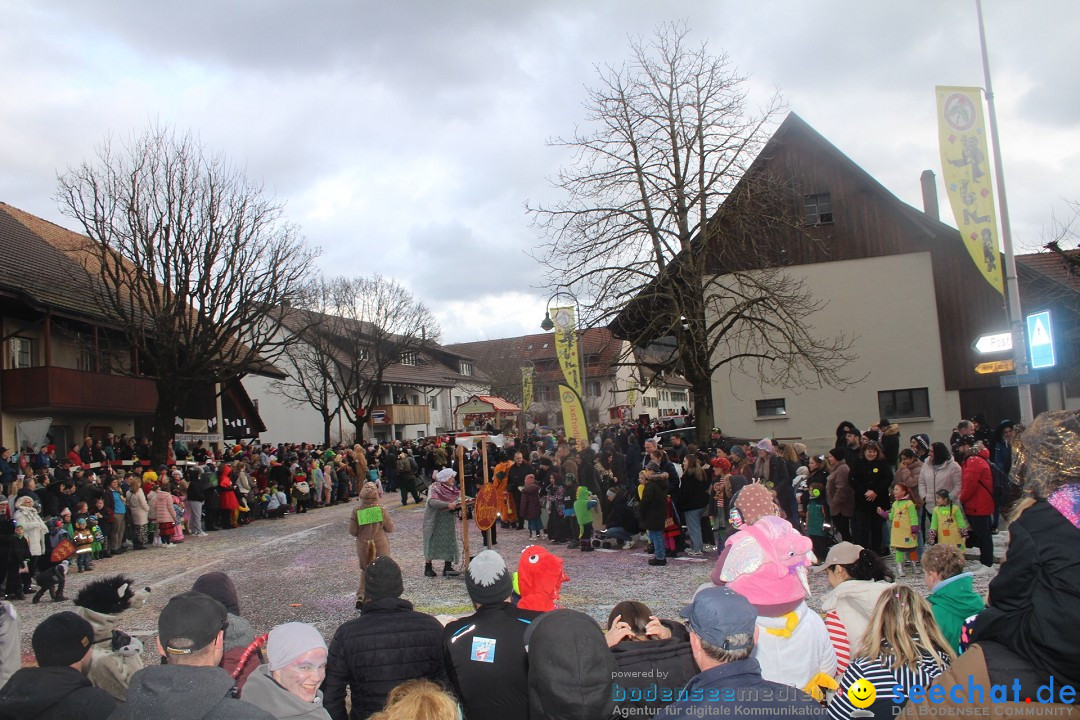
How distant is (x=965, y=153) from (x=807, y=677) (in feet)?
43.0

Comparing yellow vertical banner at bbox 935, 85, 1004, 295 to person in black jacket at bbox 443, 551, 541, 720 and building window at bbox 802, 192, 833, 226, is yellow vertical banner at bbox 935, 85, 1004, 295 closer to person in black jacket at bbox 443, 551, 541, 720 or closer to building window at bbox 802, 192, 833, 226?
person in black jacket at bbox 443, 551, 541, 720

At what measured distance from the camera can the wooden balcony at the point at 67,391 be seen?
936 inches

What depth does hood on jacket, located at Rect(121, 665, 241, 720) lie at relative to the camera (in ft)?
8.95

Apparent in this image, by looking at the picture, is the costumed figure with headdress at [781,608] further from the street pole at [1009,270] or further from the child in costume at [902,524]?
the street pole at [1009,270]

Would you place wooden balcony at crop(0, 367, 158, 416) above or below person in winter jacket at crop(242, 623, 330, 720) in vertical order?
above

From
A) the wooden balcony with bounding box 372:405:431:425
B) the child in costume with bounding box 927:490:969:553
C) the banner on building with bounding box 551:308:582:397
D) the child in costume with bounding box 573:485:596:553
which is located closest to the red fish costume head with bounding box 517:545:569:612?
the child in costume with bounding box 927:490:969:553

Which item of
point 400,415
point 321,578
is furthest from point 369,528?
point 400,415

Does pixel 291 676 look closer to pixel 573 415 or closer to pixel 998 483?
pixel 998 483

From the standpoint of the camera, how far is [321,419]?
54.7 meters

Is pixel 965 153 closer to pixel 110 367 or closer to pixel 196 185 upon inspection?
pixel 196 185

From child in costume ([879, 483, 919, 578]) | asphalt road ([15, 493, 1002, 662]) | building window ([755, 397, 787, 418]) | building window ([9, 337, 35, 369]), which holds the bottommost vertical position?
asphalt road ([15, 493, 1002, 662])

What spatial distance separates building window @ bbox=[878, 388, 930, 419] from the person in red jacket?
17.7 m

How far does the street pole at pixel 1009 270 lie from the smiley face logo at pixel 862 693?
1167 centimetres

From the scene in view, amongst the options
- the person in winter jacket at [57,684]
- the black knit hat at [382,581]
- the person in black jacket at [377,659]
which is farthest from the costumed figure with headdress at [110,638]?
the black knit hat at [382,581]
